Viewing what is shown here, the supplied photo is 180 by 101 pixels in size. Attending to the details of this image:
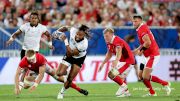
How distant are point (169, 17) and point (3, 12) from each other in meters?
7.74

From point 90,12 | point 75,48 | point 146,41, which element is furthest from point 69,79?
point 90,12

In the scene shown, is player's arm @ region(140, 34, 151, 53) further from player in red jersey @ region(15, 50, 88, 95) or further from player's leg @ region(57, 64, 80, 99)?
player in red jersey @ region(15, 50, 88, 95)

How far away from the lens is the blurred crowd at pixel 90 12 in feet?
96.0

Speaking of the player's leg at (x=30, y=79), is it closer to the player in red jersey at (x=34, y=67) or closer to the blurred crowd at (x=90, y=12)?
the player in red jersey at (x=34, y=67)

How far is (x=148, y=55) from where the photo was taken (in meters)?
21.1

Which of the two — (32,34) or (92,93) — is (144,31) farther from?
(32,34)

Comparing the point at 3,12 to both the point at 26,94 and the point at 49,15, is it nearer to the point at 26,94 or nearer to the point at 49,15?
the point at 49,15

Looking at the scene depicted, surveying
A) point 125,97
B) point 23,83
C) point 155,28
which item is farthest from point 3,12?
point 125,97

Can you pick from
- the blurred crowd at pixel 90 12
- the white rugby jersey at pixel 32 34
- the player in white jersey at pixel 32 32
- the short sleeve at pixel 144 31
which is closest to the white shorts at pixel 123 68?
the short sleeve at pixel 144 31

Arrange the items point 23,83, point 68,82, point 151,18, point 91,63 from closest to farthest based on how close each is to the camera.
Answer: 1. point 68,82
2. point 23,83
3. point 91,63
4. point 151,18

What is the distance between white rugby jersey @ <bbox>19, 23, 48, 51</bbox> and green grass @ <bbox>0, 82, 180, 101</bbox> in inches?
58.7

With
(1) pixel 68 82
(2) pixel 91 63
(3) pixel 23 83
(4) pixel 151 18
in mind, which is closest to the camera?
(1) pixel 68 82

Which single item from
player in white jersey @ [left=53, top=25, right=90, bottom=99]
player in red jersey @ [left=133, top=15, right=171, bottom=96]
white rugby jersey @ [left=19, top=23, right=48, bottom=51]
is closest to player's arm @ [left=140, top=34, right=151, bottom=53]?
player in red jersey @ [left=133, top=15, right=171, bottom=96]

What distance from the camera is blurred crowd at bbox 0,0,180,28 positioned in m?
29.3
